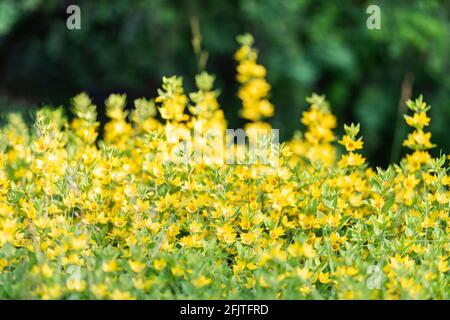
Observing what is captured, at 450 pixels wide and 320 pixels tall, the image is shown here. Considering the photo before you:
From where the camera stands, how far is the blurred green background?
6.34 metres

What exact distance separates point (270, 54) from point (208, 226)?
4188mm

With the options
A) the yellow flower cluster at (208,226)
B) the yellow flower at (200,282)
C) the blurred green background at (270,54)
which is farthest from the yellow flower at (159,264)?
the blurred green background at (270,54)

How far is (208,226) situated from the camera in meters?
2.40

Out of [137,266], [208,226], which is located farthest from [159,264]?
[208,226]

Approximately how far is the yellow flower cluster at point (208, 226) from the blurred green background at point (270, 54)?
11.9 feet

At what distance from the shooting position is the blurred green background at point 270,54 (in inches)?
250

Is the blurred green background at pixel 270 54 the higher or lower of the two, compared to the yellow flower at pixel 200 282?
higher

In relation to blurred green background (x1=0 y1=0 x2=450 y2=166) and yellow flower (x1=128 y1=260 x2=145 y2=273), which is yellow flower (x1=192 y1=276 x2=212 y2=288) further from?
blurred green background (x1=0 y1=0 x2=450 y2=166)

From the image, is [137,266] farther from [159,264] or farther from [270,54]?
[270,54]

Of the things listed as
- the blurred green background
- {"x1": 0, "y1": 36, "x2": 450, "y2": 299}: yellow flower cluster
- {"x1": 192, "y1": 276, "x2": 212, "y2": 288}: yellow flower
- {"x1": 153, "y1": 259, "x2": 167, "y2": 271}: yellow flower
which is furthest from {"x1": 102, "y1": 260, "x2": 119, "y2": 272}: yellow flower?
the blurred green background

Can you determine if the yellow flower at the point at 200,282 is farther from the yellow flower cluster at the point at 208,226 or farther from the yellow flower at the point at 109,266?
the yellow flower at the point at 109,266

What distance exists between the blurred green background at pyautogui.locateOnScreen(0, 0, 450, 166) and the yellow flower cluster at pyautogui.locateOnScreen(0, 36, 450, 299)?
3635 mm

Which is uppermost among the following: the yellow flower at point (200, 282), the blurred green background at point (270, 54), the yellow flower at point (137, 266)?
the blurred green background at point (270, 54)

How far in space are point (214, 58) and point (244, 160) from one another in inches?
175
